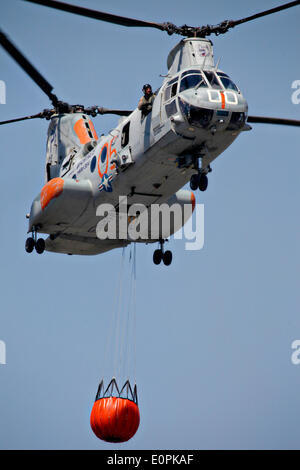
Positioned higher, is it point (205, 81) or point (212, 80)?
point (212, 80)

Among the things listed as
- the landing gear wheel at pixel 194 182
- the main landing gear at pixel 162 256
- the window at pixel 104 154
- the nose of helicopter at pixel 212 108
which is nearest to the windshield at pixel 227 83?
the nose of helicopter at pixel 212 108

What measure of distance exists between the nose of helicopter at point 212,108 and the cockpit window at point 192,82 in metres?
0.28

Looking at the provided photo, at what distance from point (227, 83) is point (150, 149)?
122 inches

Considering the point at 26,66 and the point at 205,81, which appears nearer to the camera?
the point at 205,81

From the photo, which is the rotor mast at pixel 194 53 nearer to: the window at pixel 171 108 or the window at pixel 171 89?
the window at pixel 171 89

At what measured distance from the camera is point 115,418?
30344 millimetres

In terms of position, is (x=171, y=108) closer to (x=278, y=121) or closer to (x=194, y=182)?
(x=194, y=182)

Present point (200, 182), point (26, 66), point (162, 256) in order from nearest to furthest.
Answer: point (200, 182) → point (26, 66) → point (162, 256)

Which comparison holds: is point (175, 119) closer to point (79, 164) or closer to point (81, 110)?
point (79, 164)

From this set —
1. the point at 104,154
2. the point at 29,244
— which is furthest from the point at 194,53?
the point at 29,244

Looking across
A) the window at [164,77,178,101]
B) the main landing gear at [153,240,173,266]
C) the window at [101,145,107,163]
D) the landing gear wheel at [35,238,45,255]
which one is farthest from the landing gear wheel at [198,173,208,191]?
the landing gear wheel at [35,238,45,255]

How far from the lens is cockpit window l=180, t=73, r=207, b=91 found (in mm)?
28781

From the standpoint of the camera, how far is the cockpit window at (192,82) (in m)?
28.8
